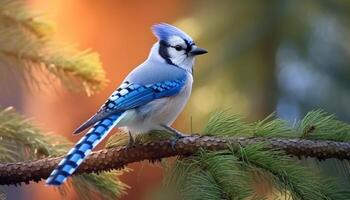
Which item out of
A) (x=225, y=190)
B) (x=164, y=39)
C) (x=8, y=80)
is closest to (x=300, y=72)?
(x=164, y=39)

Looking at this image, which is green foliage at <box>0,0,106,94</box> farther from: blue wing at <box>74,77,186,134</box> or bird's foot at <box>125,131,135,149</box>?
bird's foot at <box>125,131,135,149</box>

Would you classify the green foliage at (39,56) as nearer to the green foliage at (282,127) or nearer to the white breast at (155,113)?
the white breast at (155,113)

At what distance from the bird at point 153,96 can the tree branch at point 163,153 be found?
0.03 m

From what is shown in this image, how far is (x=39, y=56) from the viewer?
119 cm

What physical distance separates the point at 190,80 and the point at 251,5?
43.5 inches

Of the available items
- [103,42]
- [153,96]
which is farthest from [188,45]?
[103,42]

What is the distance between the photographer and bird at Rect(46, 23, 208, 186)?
3.65 feet

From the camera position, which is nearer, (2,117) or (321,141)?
(321,141)

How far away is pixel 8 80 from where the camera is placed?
1.23 m

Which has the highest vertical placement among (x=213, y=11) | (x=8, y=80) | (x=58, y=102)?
(x=213, y=11)

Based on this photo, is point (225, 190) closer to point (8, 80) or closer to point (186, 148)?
point (186, 148)

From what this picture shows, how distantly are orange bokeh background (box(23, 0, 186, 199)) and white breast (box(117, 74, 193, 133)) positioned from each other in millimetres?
1456

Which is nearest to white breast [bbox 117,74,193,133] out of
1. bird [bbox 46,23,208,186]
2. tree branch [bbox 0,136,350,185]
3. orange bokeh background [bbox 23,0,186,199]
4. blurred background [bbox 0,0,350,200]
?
bird [bbox 46,23,208,186]

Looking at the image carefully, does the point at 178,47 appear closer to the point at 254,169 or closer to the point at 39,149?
the point at 39,149
